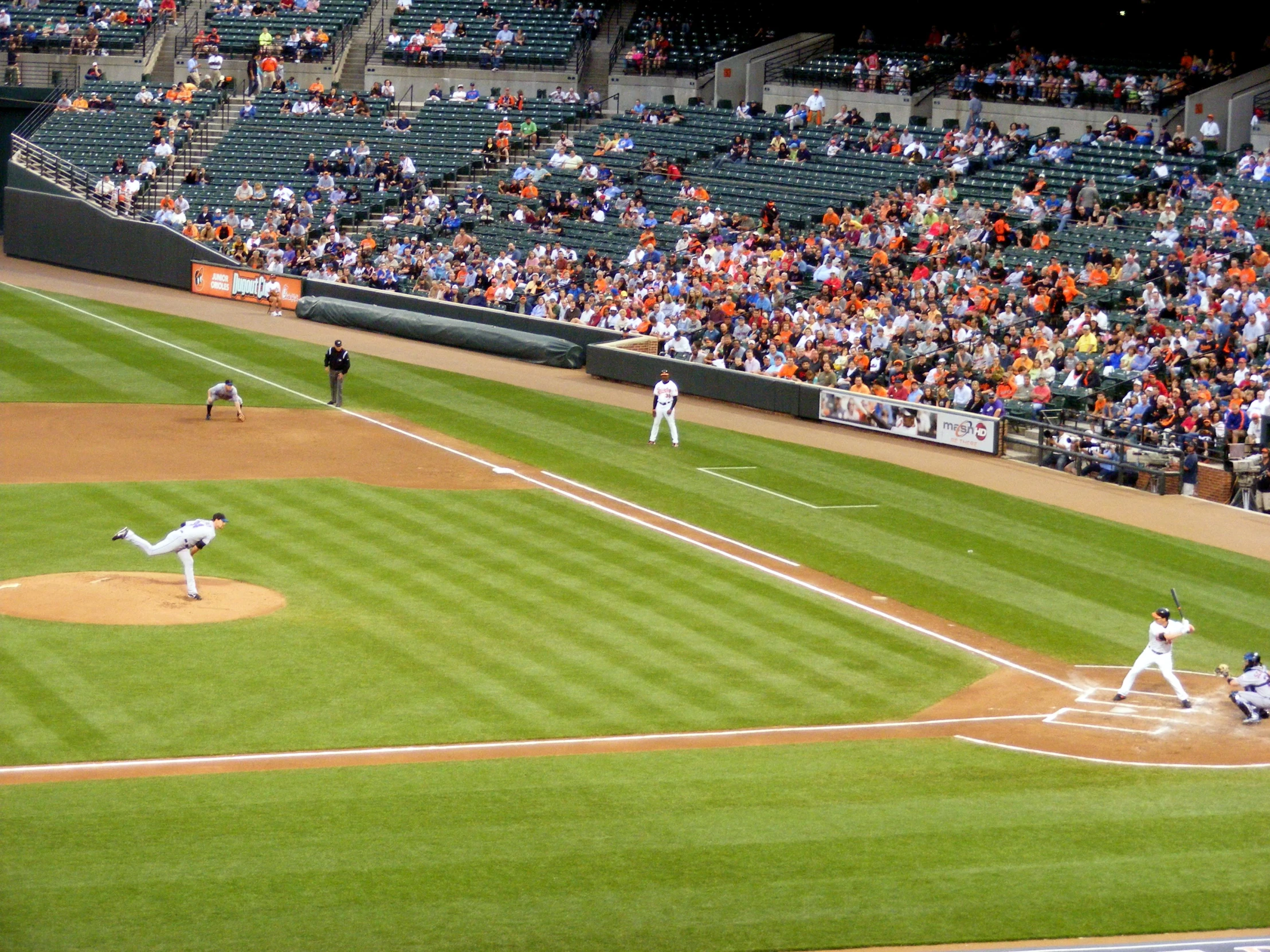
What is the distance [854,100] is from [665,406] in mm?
19933

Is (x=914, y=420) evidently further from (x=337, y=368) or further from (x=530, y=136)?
(x=530, y=136)

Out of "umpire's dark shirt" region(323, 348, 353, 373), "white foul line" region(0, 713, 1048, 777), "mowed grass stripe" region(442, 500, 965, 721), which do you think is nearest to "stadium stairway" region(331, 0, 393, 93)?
"umpire's dark shirt" region(323, 348, 353, 373)

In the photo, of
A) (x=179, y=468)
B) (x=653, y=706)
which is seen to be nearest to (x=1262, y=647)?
(x=653, y=706)

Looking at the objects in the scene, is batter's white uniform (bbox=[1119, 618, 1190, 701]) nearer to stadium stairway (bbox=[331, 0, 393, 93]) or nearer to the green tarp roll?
the green tarp roll

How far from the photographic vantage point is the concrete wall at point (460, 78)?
56.0 metres

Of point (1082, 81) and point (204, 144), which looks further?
point (204, 144)

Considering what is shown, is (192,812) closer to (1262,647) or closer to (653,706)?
(653,706)

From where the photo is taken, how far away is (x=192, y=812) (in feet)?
50.2

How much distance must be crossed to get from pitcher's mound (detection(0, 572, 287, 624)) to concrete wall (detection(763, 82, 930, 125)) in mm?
30250

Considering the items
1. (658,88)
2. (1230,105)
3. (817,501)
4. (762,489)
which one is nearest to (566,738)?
(817,501)

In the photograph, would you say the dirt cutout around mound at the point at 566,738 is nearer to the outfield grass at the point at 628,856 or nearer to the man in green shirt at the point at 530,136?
the outfield grass at the point at 628,856

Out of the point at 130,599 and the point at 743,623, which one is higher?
the point at 130,599

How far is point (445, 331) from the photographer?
141 feet

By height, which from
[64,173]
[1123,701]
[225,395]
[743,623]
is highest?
[64,173]
